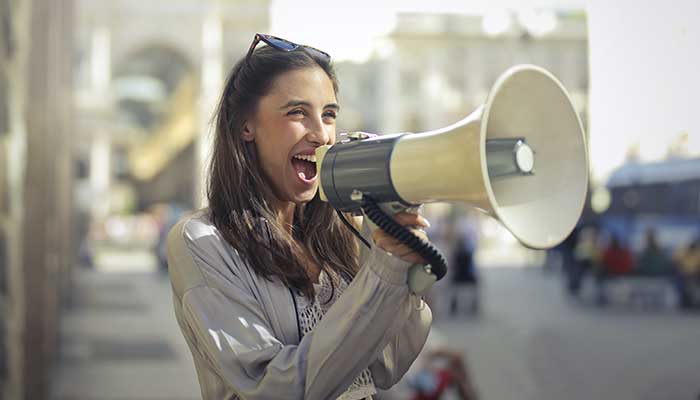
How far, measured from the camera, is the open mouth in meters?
1.61

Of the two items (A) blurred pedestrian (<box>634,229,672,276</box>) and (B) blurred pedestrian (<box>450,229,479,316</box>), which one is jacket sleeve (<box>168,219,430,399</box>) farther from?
(A) blurred pedestrian (<box>634,229,672,276</box>)

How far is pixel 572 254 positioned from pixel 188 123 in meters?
31.7

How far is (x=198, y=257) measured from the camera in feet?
4.79

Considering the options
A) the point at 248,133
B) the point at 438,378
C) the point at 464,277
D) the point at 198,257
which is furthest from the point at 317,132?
the point at 464,277

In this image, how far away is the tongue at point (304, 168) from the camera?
5.28 feet

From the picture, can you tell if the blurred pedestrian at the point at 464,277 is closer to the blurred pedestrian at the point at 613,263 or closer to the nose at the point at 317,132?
the blurred pedestrian at the point at 613,263

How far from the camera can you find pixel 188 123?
43.7 meters

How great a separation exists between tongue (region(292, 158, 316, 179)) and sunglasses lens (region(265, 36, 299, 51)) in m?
0.21

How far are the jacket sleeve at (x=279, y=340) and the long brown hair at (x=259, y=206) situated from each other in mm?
71

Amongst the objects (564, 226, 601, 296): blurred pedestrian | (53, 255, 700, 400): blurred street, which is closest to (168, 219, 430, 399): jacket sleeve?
(53, 255, 700, 400): blurred street

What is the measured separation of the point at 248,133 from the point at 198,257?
0.99ft

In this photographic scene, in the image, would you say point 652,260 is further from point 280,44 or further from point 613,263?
point 280,44

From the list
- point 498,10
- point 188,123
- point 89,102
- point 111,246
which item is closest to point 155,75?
point 188,123

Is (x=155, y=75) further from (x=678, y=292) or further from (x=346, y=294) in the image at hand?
(x=346, y=294)
